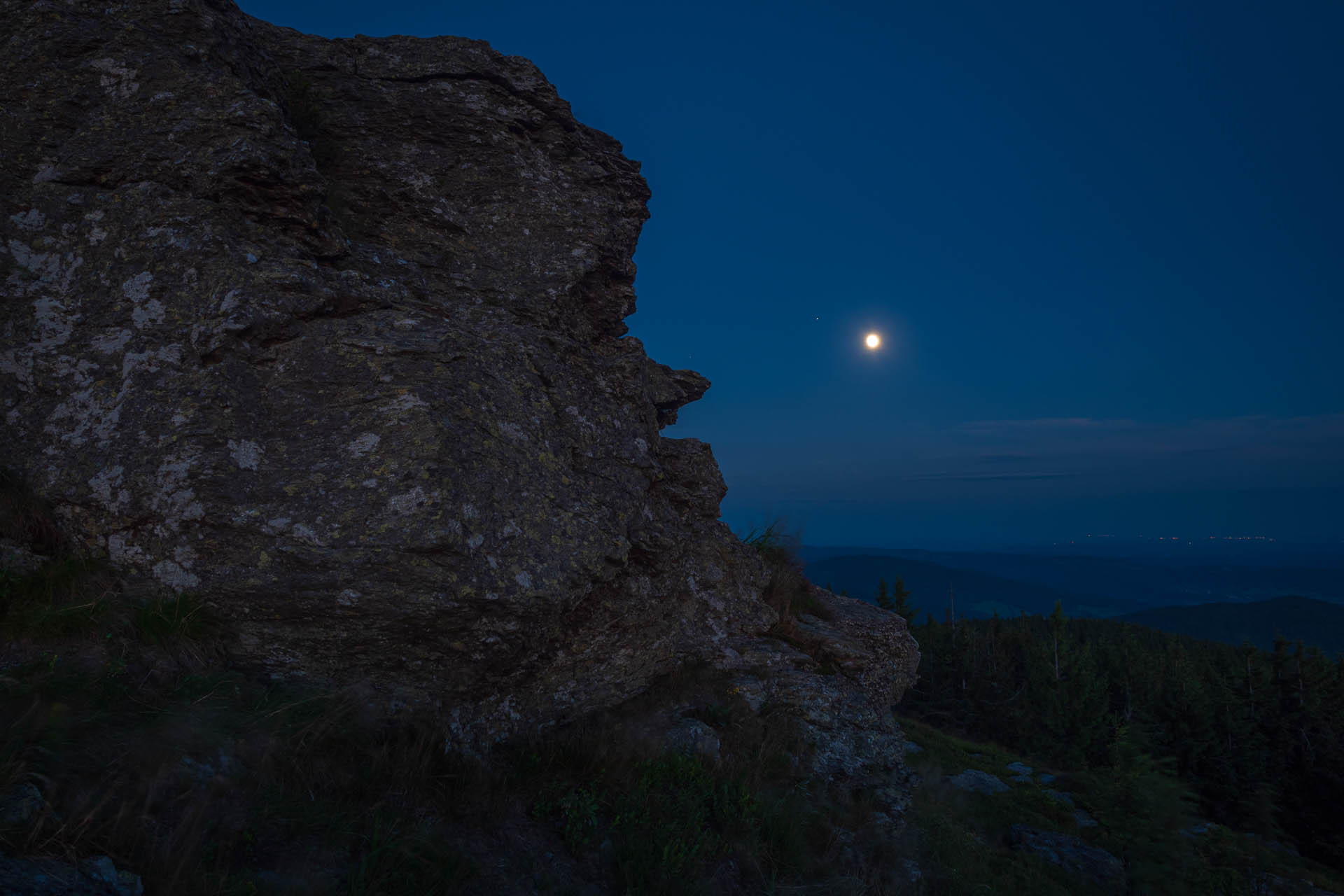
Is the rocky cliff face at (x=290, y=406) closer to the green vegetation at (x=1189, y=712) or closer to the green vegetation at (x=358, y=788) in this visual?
the green vegetation at (x=358, y=788)

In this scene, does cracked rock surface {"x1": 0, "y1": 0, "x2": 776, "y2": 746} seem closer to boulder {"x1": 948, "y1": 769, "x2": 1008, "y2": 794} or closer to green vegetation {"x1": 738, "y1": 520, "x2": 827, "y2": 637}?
green vegetation {"x1": 738, "y1": 520, "x2": 827, "y2": 637}

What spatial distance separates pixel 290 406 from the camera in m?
5.42

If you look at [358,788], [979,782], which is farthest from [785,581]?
[979,782]

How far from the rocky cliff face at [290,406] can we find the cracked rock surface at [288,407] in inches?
0.9

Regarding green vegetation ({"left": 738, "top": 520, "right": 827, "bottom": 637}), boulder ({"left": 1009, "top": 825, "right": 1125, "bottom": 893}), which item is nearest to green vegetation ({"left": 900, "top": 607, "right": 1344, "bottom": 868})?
boulder ({"left": 1009, "top": 825, "right": 1125, "bottom": 893})

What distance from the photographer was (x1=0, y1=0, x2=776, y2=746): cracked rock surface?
486cm

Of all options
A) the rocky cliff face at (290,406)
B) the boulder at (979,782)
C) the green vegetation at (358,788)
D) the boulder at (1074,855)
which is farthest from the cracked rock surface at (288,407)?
the boulder at (979,782)

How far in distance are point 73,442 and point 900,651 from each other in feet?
36.4

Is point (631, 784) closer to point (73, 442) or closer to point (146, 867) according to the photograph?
point (146, 867)

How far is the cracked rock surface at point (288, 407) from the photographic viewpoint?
4863mm

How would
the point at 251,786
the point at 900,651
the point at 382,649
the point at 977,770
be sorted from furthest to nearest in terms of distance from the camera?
the point at 977,770 < the point at 900,651 < the point at 382,649 < the point at 251,786

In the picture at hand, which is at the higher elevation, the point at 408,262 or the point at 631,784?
the point at 408,262

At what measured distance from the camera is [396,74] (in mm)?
9141

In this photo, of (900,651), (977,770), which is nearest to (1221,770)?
(977,770)
